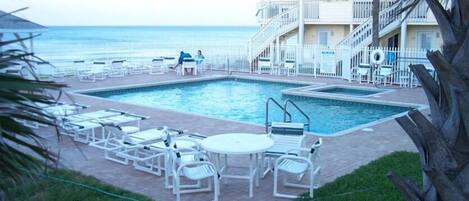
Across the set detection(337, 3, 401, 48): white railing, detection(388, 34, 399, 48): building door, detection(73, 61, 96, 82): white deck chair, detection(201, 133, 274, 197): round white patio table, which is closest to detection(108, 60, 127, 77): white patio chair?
detection(73, 61, 96, 82): white deck chair

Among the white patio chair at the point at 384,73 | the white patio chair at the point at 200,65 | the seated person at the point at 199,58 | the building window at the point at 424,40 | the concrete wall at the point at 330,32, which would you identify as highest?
the concrete wall at the point at 330,32

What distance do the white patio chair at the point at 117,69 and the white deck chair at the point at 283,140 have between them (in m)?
15.2

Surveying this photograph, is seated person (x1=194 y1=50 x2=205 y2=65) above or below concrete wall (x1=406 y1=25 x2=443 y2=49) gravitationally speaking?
below

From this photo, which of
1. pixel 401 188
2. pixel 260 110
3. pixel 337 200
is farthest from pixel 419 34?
pixel 401 188

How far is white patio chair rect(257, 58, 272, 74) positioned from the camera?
21.5m

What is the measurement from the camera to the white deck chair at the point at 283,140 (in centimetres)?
693

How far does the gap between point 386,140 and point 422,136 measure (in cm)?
709

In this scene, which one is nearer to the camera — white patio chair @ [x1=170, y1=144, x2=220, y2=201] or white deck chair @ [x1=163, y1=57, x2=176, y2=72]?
white patio chair @ [x1=170, y1=144, x2=220, y2=201]

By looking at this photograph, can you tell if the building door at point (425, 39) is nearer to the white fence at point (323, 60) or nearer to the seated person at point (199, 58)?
the white fence at point (323, 60)

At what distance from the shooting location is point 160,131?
8219 millimetres

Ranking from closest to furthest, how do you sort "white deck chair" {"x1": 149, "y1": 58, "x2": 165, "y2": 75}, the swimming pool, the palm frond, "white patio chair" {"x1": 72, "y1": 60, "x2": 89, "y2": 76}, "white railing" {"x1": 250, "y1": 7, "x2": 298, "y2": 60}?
the palm frond
the swimming pool
"white patio chair" {"x1": 72, "y1": 60, "x2": 89, "y2": 76}
"white deck chair" {"x1": 149, "y1": 58, "x2": 165, "y2": 75}
"white railing" {"x1": 250, "y1": 7, "x2": 298, "y2": 60}

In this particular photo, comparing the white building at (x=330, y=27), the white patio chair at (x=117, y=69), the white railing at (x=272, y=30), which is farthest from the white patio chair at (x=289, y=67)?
the white patio chair at (x=117, y=69)

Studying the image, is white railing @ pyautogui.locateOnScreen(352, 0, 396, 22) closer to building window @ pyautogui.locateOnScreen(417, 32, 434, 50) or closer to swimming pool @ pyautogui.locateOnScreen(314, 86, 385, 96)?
building window @ pyautogui.locateOnScreen(417, 32, 434, 50)

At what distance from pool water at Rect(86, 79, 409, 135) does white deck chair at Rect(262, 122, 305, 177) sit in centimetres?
465
